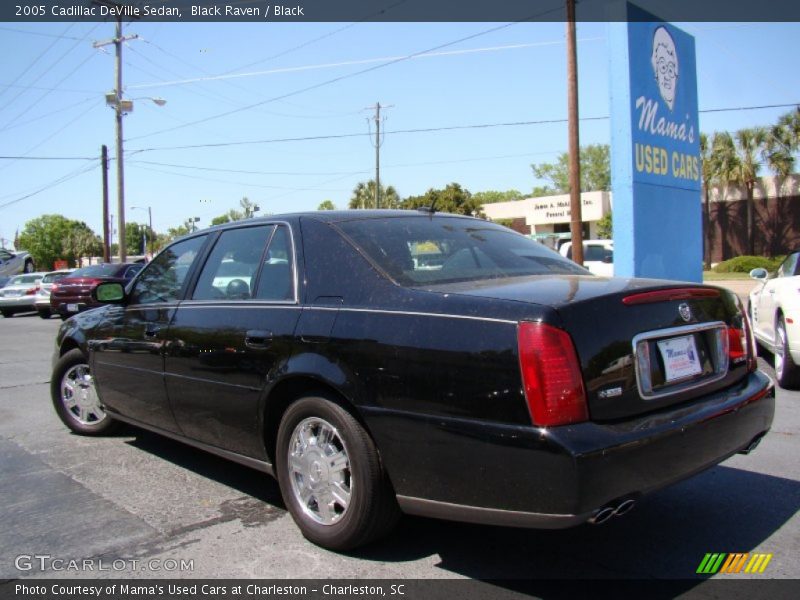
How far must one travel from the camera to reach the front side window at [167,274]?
4.53m

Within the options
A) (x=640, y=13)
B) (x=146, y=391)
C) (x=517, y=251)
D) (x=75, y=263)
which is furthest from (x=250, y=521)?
(x=75, y=263)

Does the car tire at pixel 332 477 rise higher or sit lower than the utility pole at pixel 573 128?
lower

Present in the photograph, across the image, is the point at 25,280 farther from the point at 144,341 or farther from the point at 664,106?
the point at 144,341

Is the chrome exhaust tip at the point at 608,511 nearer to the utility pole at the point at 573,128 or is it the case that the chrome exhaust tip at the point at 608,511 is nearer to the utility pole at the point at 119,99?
the utility pole at the point at 573,128

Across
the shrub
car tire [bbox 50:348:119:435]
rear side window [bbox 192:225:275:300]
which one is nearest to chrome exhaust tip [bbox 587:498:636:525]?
rear side window [bbox 192:225:275:300]

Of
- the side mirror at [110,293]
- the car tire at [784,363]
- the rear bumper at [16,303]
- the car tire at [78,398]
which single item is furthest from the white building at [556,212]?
the side mirror at [110,293]

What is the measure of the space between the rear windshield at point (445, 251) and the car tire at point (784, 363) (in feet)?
13.0

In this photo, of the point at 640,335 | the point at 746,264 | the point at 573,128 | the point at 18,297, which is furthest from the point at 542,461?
the point at 746,264

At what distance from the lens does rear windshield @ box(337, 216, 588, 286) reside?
3408mm

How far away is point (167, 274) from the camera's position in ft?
15.6

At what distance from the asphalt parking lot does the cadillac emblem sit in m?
1.09

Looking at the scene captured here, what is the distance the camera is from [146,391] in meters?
4.48

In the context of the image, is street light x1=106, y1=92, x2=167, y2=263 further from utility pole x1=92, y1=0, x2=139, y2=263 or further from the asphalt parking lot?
the asphalt parking lot

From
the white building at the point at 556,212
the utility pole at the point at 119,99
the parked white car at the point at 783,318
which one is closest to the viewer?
the parked white car at the point at 783,318
